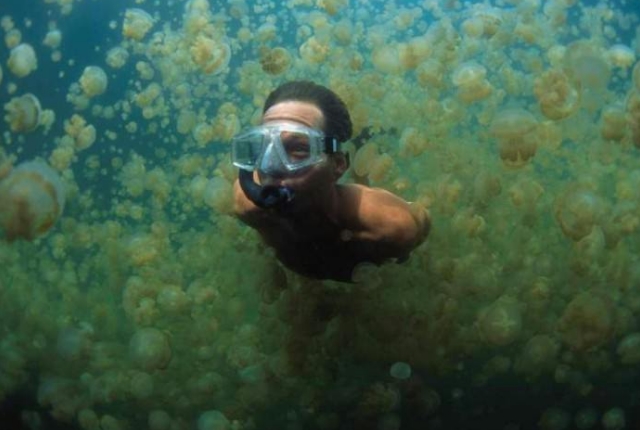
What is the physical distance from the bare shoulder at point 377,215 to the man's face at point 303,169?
0.22 m

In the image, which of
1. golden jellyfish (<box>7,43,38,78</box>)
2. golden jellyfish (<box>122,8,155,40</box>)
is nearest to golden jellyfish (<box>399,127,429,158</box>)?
golden jellyfish (<box>122,8,155,40</box>)

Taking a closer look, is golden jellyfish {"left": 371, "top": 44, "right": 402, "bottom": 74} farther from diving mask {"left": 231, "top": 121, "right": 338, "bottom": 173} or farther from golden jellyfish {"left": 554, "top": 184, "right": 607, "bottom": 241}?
diving mask {"left": 231, "top": 121, "right": 338, "bottom": 173}

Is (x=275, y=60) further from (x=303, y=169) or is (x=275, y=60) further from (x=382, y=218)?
(x=382, y=218)

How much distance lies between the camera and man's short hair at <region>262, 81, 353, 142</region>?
4617 mm

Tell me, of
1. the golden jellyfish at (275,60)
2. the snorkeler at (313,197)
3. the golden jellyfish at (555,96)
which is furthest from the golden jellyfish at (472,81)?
the snorkeler at (313,197)

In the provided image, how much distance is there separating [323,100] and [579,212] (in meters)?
2.62

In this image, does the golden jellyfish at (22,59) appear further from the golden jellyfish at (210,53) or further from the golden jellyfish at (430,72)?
the golden jellyfish at (430,72)

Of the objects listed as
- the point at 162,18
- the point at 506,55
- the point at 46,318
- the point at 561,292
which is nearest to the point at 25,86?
the point at 162,18

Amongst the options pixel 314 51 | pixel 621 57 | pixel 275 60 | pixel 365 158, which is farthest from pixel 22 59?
pixel 621 57

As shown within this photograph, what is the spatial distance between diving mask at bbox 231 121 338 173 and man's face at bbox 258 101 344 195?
5 cm

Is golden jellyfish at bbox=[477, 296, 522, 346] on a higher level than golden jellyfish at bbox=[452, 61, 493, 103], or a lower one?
lower

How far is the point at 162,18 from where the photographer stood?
10922 mm

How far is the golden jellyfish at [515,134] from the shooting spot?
5766mm

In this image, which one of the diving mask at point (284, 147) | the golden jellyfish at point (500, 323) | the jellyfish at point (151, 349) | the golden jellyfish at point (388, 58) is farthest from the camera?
the golden jellyfish at point (388, 58)
